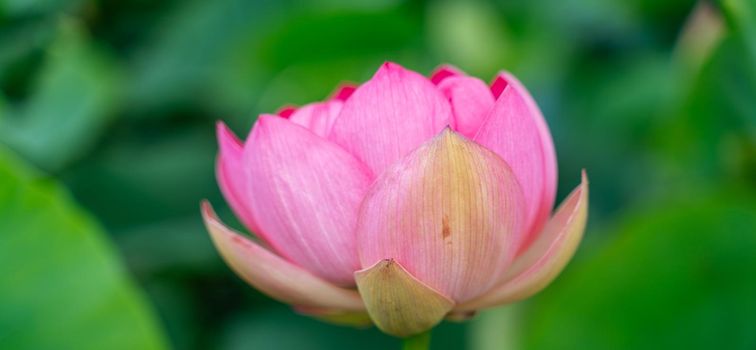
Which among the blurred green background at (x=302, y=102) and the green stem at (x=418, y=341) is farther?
the blurred green background at (x=302, y=102)

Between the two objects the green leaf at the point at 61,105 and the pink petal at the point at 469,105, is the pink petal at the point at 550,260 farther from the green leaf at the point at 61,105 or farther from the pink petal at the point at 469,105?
the green leaf at the point at 61,105

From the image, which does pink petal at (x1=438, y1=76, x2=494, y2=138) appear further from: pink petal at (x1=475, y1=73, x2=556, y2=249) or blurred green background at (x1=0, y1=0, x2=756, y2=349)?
blurred green background at (x1=0, y1=0, x2=756, y2=349)

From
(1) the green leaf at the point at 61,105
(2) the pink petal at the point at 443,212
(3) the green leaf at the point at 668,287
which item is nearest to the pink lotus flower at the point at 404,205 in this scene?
(2) the pink petal at the point at 443,212

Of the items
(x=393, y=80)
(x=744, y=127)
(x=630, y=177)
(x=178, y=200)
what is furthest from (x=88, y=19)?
(x=393, y=80)

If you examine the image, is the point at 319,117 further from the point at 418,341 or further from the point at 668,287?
the point at 668,287

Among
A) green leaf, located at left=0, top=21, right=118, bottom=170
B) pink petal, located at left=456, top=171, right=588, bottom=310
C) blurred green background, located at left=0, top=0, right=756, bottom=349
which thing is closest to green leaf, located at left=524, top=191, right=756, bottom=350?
blurred green background, located at left=0, top=0, right=756, bottom=349

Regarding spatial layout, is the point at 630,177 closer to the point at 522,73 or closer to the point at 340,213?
the point at 522,73

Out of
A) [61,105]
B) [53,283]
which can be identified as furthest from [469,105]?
[61,105]
